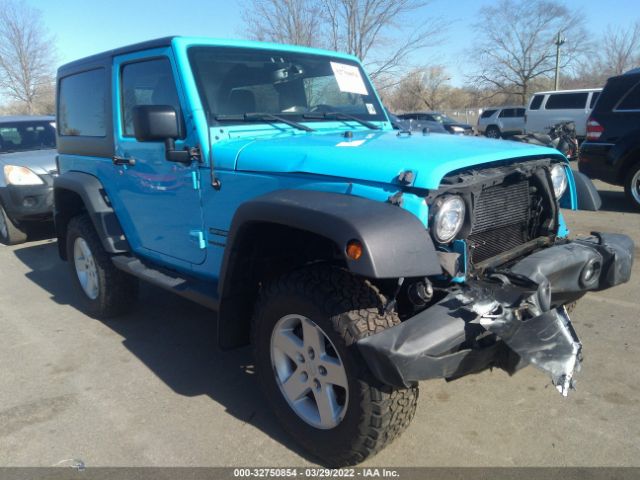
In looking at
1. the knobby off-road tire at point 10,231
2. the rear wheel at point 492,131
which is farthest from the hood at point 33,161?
the rear wheel at point 492,131

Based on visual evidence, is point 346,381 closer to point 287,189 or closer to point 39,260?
point 287,189

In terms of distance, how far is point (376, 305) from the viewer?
224 centimetres

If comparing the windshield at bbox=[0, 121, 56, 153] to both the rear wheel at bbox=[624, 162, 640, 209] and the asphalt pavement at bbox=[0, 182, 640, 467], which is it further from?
the rear wheel at bbox=[624, 162, 640, 209]

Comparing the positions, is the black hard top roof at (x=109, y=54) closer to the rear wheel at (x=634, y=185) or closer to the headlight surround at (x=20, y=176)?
the headlight surround at (x=20, y=176)

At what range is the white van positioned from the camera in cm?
1820

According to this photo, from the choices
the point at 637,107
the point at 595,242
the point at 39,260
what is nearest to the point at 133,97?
the point at 595,242

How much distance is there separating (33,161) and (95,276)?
12.1ft

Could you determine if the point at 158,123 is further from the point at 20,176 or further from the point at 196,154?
the point at 20,176

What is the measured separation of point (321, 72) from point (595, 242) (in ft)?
6.96

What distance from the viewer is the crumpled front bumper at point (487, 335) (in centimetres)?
196

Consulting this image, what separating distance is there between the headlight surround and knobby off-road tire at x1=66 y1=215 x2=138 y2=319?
2873mm

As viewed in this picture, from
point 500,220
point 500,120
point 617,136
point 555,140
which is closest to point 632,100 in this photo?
point 617,136

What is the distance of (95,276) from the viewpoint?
4363 millimetres

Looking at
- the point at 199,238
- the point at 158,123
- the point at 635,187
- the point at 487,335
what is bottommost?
the point at 487,335
